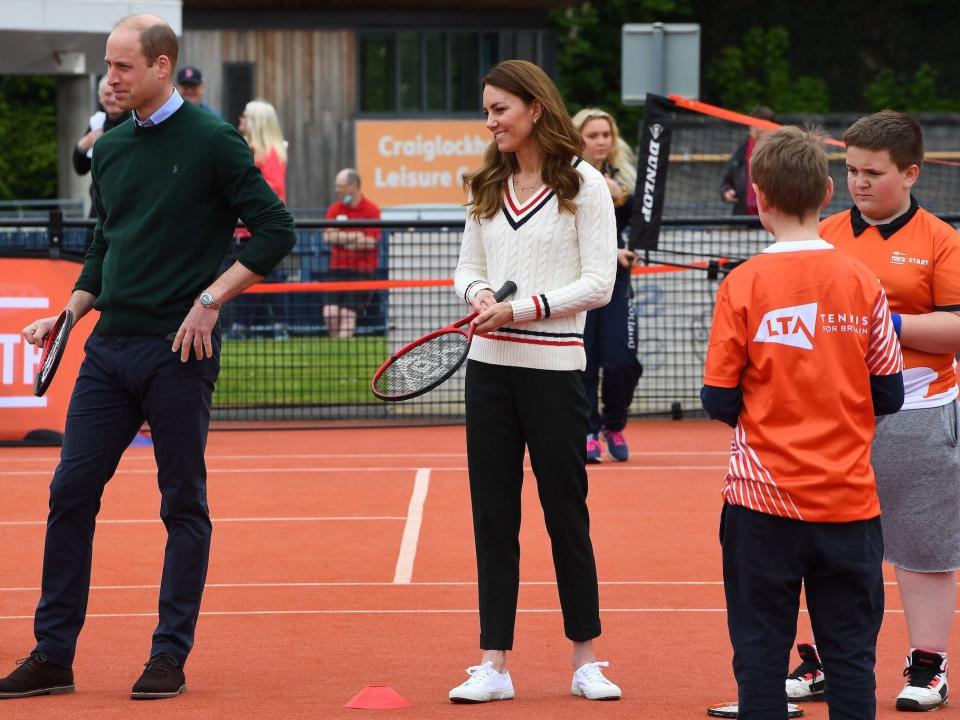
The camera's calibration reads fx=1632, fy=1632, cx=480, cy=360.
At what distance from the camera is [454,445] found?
453 inches

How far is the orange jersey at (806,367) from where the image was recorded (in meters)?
4.08

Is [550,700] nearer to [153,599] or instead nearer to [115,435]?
[115,435]

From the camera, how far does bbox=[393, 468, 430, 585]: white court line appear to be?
23.9ft

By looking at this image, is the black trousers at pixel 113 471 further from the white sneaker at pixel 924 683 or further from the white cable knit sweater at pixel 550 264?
the white sneaker at pixel 924 683

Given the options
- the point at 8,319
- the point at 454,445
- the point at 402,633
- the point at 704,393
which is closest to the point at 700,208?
the point at 454,445

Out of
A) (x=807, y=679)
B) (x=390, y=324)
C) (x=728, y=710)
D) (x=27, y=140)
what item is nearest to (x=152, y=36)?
(x=728, y=710)

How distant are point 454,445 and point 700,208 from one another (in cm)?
1010

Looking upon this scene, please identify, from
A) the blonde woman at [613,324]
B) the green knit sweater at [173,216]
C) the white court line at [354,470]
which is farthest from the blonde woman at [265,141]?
the green knit sweater at [173,216]

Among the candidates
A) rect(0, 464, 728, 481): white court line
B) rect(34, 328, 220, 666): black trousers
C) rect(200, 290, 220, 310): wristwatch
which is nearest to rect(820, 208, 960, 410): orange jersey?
rect(200, 290, 220, 310): wristwatch

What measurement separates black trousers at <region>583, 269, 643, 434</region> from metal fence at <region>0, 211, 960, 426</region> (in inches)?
92.8

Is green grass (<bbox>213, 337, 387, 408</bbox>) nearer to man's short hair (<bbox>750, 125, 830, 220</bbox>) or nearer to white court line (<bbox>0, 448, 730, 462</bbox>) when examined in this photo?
white court line (<bbox>0, 448, 730, 462</bbox>)

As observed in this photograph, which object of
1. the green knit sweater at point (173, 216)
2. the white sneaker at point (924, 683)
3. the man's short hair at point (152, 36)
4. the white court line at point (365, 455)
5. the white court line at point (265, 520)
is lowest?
the white court line at point (365, 455)

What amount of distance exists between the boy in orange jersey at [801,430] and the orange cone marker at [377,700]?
4.36 feet

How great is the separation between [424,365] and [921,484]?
1.68 metres
